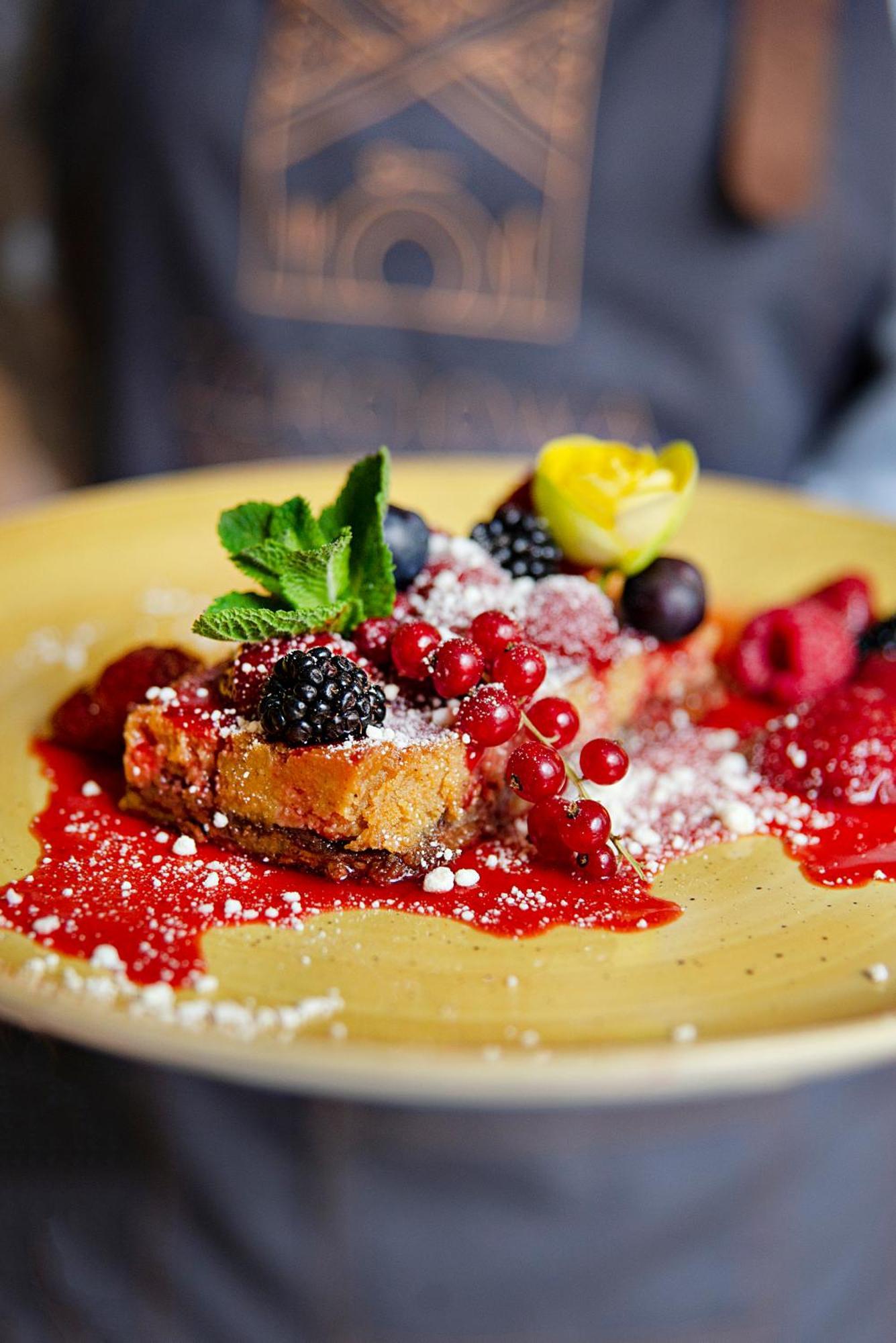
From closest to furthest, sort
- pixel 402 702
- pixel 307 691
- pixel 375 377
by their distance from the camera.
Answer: pixel 307 691, pixel 402 702, pixel 375 377

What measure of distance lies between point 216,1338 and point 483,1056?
3.35ft

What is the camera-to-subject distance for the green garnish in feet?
4.87

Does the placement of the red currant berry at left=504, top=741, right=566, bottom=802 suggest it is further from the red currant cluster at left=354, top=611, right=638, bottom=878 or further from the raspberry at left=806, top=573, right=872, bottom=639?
the raspberry at left=806, top=573, right=872, bottom=639

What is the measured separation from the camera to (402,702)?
1.53 metres

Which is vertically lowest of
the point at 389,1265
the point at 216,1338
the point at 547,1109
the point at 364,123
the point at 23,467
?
the point at 216,1338

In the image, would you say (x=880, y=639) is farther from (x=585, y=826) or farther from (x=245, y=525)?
(x=245, y=525)

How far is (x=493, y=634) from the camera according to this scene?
4.91 feet

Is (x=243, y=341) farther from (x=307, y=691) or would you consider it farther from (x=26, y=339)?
(x=307, y=691)

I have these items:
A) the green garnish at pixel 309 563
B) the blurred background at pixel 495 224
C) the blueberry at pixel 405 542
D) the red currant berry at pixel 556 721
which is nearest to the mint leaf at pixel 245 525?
the green garnish at pixel 309 563

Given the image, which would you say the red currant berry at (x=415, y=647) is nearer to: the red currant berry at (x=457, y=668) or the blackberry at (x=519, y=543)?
the red currant berry at (x=457, y=668)

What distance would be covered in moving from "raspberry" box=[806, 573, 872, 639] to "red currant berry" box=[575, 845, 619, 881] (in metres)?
0.74

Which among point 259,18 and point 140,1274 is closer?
point 140,1274

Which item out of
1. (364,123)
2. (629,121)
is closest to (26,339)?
(364,123)

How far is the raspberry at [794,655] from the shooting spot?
1876mm
